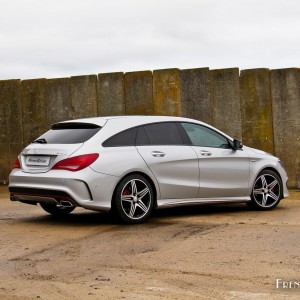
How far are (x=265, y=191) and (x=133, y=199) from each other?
2636 mm

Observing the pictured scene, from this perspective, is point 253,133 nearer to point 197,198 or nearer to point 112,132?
point 197,198

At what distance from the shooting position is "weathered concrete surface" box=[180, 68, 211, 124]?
15.3 meters

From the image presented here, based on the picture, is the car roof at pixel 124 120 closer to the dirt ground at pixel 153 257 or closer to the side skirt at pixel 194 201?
the side skirt at pixel 194 201

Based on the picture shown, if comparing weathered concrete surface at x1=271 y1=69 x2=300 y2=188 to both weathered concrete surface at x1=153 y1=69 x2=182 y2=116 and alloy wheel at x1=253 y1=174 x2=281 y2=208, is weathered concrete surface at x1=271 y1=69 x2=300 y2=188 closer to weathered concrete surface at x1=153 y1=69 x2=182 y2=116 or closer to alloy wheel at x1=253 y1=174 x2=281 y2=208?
weathered concrete surface at x1=153 y1=69 x2=182 y2=116

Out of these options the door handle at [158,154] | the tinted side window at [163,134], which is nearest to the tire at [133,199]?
the door handle at [158,154]

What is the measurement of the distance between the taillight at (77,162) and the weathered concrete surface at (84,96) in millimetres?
7258

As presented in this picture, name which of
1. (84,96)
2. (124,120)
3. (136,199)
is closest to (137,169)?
(136,199)

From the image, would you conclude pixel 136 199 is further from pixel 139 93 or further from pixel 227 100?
pixel 139 93

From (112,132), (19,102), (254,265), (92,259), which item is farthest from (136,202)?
(19,102)

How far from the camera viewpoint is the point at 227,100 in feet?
49.9

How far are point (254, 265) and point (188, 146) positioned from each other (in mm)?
3925

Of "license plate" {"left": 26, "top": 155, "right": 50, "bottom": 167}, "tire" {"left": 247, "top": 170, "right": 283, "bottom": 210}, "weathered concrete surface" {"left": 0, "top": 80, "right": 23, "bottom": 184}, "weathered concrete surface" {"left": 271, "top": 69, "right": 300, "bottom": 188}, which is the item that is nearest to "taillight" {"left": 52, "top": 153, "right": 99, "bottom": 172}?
"license plate" {"left": 26, "top": 155, "right": 50, "bottom": 167}

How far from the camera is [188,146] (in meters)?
10.0

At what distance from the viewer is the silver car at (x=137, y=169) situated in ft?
28.9
